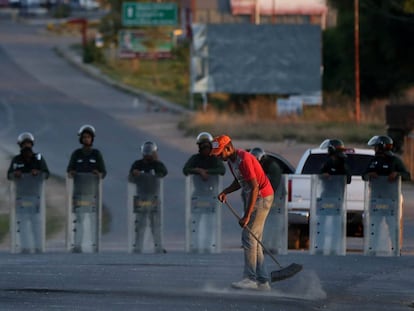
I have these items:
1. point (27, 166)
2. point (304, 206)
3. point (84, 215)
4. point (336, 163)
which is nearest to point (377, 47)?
point (304, 206)

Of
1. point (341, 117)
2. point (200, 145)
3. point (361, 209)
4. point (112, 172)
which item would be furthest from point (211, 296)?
point (341, 117)

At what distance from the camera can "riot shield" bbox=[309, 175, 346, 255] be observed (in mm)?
16828

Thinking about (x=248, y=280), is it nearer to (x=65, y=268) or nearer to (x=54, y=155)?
(x=65, y=268)

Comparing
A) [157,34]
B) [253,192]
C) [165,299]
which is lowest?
[165,299]

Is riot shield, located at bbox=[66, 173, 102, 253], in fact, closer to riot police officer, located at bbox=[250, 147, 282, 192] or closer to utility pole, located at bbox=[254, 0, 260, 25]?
riot police officer, located at bbox=[250, 147, 282, 192]

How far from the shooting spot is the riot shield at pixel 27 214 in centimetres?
1705

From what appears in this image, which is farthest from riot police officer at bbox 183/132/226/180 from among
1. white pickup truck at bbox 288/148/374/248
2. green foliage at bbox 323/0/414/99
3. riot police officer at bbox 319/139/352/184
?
green foliage at bbox 323/0/414/99

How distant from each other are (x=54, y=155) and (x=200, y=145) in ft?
59.9

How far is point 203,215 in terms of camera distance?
56.2 ft

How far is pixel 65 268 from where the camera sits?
14.7 metres

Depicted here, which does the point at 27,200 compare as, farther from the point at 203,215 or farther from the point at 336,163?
the point at 336,163

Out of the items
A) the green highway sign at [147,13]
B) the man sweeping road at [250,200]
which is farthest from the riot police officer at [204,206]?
the green highway sign at [147,13]

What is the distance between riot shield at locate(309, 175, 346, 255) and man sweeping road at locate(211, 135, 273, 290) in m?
3.95

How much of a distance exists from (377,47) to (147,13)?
14.7 meters
